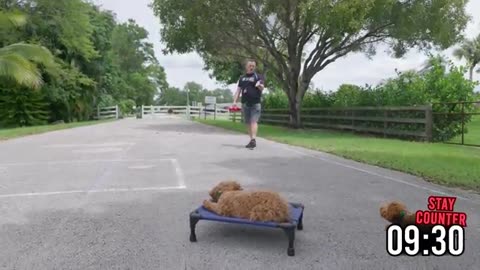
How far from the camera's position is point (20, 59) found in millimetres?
19906

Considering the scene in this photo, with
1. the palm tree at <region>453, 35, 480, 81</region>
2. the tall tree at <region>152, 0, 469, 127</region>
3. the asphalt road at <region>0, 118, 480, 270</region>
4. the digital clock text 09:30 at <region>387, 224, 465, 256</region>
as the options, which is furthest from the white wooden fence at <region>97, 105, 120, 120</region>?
the digital clock text 09:30 at <region>387, 224, 465, 256</region>

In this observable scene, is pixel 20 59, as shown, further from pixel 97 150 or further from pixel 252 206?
pixel 252 206

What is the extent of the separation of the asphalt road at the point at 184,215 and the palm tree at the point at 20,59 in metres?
11.4

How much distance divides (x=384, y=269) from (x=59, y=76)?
2958cm

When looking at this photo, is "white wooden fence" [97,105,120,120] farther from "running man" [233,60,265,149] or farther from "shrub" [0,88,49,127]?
"running man" [233,60,265,149]

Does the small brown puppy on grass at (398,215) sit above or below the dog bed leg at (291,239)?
above

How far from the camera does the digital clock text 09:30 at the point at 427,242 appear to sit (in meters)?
3.65

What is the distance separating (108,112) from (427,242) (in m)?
44.5

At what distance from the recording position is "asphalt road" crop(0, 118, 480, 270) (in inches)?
142

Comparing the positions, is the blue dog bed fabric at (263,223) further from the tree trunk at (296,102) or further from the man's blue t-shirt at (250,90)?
the tree trunk at (296,102)

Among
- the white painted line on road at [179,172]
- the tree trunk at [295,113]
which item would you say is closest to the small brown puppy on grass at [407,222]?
the white painted line on road at [179,172]

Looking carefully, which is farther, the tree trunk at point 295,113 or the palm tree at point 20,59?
the tree trunk at point 295,113

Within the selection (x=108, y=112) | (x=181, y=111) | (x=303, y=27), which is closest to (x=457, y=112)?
(x=303, y=27)

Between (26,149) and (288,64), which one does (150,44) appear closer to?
(288,64)
